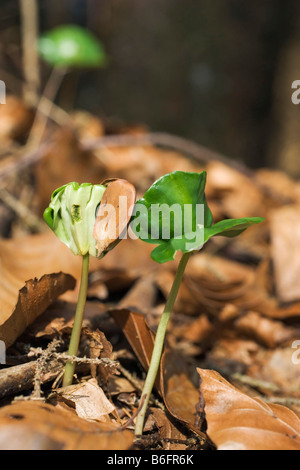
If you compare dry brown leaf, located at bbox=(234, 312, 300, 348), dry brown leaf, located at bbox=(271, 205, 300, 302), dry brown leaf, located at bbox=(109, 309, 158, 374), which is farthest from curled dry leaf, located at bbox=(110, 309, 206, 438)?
dry brown leaf, located at bbox=(271, 205, 300, 302)

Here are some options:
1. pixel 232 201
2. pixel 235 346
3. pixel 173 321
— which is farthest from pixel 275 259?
pixel 232 201

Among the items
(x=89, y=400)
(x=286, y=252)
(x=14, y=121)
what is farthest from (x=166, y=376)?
(x=14, y=121)

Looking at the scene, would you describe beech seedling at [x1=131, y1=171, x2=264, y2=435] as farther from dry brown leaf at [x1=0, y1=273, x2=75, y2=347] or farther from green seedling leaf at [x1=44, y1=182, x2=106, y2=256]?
dry brown leaf at [x1=0, y1=273, x2=75, y2=347]

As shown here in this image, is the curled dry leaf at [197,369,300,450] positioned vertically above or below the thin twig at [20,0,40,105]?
below

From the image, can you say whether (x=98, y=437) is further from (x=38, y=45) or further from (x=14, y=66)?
(x=14, y=66)

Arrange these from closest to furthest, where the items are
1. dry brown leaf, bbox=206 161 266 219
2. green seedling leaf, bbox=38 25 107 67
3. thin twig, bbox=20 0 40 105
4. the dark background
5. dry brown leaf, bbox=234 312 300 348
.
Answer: dry brown leaf, bbox=234 312 300 348 → dry brown leaf, bbox=206 161 266 219 → green seedling leaf, bbox=38 25 107 67 → thin twig, bbox=20 0 40 105 → the dark background
